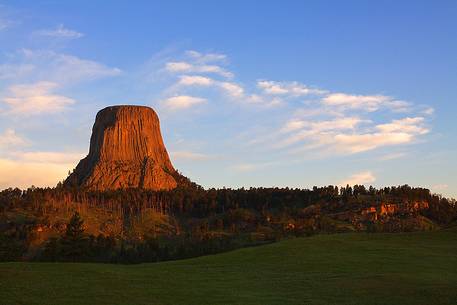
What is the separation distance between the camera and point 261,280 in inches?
1233

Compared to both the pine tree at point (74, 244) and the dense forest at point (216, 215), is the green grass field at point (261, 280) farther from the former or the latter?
the dense forest at point (216, 215)

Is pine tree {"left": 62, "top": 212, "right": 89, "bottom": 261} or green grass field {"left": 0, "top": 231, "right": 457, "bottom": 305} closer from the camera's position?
green grass field {"left": 0, "top": 231, "right": 457, "bottom": 305}

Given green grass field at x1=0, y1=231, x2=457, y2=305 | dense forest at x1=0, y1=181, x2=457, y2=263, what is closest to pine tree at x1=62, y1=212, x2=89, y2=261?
green grass field at x1=0, y1=231, x2=457, y2=305

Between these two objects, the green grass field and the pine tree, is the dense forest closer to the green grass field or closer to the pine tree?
the pine tree

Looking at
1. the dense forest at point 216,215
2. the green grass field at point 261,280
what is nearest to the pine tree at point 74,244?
the green grass field at point 261,280

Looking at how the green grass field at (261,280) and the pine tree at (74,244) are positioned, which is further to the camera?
the pine tree at (74,244)

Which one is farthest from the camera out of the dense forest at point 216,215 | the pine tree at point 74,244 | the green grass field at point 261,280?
the dense forest at point 216,215

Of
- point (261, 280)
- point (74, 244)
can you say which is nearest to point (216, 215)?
point (74, 244)

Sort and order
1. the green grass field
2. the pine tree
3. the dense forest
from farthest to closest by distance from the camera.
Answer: the dense forest
the pine tree
the green grass field

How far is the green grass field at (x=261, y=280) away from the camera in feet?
80.2

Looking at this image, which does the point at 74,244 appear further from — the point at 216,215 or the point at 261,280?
the point at 216,215

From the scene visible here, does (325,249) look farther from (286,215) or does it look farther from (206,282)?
(286,215)

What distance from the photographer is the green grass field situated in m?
24.5

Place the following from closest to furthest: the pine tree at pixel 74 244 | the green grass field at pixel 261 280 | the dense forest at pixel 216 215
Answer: the green grass field at pixel 261 280
the pine tree at pixel 74 244
the dense forest at pixel 216 215
